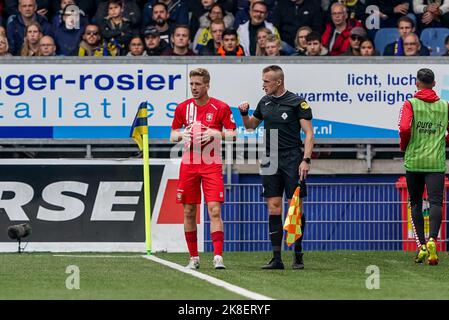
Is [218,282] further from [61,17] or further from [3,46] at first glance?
[61,17]

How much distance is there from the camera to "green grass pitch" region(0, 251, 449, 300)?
32.0 feet

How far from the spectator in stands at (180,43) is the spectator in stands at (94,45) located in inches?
31.3

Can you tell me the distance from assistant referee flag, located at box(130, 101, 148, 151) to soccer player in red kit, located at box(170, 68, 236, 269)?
319 centimetres

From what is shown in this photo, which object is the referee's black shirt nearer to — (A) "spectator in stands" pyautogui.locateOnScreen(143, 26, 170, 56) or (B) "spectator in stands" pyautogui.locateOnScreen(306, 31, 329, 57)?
(B) "spectator in stands" pyautogui.locateOnScreen(306, 31, 329, 57)

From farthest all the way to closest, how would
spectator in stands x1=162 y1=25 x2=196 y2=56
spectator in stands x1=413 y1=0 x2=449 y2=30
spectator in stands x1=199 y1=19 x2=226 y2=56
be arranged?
spectator in stands x1=413 y1=0 x2=449 y2=30, spectator in stands x1=199 y1=19 x2=226 y2=56, spectator in stands x1=162 y1=25 x2=196 y2=56

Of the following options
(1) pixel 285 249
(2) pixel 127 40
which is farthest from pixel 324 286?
(2) pixel 127 40

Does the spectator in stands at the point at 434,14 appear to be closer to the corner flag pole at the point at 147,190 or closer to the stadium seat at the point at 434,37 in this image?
the stadium seat at the point at 434,37

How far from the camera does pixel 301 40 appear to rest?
60.7ft

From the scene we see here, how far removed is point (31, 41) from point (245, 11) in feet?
11.0

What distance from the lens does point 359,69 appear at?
58.3ft

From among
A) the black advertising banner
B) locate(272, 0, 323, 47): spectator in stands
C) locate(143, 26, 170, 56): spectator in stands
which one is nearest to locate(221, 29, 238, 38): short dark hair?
locate(143, 26, 170, 56): spectator in stands

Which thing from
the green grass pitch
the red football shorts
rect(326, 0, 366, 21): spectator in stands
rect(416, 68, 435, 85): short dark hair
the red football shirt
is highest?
rect(326, 0, 366, 21): spectator in stands

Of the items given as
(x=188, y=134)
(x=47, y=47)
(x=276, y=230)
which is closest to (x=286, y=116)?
(x=188, y=134)
